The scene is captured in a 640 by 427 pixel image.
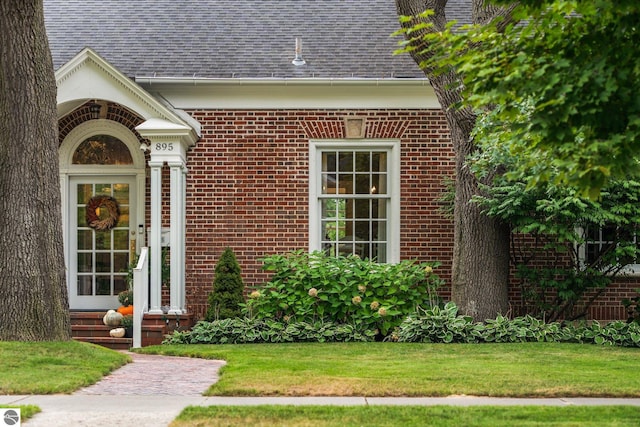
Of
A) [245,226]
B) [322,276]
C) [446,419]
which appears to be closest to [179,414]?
[446,419]

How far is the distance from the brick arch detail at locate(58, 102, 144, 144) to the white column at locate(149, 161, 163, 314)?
4.21 ft

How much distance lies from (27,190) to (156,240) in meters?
2.78

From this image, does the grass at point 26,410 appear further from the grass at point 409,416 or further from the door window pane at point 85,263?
the door window pane at point 85,263

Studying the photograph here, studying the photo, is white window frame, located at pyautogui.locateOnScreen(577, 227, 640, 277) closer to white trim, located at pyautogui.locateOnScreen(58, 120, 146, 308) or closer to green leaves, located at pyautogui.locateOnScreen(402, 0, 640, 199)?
white trim, located at pyautogui.locateOnScreen(58, 120, 146, 308)

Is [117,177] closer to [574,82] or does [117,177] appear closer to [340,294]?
[340,294]

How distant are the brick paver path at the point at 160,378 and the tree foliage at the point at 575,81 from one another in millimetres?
3690

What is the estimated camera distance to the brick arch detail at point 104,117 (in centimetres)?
1343

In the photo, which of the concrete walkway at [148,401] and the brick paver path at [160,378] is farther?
the brick paver path at [160,378]

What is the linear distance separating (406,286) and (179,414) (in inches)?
255

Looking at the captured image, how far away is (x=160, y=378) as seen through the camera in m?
8.39

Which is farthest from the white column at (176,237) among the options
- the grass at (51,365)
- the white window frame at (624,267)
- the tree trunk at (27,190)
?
the white window frame at (624,267)

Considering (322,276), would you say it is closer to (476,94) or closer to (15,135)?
(15,135)

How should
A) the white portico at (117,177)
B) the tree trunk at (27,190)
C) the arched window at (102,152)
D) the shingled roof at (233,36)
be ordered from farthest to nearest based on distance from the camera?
the shingled roof at (233,36) < the arched window at (102,152) < the white portico at (117,177) < the tree trunk at (27,190)

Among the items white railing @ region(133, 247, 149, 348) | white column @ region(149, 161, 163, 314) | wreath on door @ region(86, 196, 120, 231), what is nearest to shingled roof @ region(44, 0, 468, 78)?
white column @ region(149, 161, 163, 314)
